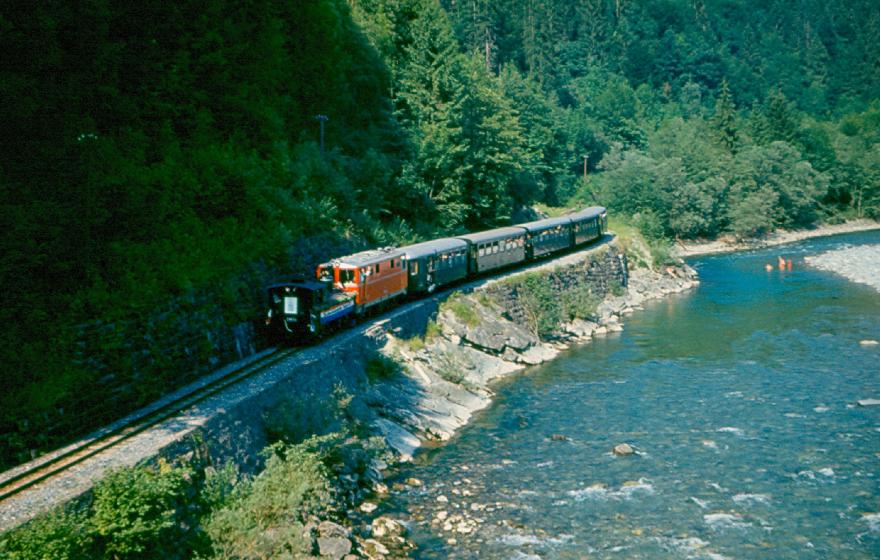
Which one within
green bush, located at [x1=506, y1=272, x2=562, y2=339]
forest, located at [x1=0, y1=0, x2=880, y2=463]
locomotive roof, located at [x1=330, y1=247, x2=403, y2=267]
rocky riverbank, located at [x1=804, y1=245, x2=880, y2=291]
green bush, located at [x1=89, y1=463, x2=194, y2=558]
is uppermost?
forest, located at [x1=0, y1=0, x2=880, y2=463]

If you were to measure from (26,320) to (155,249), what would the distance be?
20.3 ft

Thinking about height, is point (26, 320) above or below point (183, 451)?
above

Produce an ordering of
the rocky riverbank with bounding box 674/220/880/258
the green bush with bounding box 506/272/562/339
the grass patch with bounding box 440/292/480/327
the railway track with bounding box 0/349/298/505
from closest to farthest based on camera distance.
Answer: the railway track with bounding box 0/349/298/505 < the grass patch with bounding box 440/292/480/327 < the green bush with bounding box 506/272/562/339 < the rocky riverbank with bounding box 674/220/880/258

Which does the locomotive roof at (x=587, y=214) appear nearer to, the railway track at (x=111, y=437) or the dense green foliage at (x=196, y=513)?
the railway track at (x=111, y=437)

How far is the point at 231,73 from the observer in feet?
112

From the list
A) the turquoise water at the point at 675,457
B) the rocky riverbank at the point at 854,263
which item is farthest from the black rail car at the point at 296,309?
the rocky riverbank at the point at 854,263

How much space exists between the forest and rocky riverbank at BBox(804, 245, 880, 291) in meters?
11.2

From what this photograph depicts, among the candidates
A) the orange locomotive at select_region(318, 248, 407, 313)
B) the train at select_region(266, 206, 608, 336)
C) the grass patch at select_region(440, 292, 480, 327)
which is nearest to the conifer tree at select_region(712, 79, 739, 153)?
the train at select_region(266, 206, 608, 336)

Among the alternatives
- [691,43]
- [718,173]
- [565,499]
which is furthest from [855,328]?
[691,43]

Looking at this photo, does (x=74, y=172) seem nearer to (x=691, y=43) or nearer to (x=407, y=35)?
(x=407, y=35)

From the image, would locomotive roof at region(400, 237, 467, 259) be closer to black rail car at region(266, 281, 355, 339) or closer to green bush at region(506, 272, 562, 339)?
green bush at region(506, 272, 562, 339)

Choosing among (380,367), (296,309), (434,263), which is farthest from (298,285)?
(434,263)

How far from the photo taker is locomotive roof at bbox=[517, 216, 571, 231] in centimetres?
4616

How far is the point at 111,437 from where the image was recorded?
1719 cm
